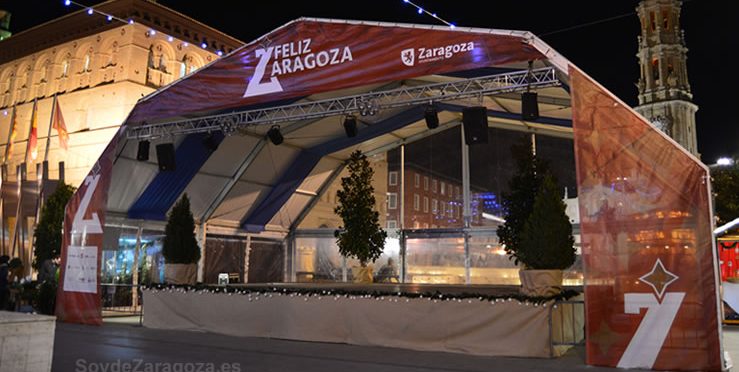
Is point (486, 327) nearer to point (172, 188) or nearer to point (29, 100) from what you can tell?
point (172, 188)

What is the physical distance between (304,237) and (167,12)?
8.93 m

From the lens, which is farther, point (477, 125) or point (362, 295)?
point (477, 125)

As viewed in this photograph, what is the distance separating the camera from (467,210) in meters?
14.0

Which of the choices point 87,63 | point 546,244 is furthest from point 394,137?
point 87,63

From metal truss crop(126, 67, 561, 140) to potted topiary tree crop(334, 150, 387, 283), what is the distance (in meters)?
4.14

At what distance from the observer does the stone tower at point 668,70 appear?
45.8 m

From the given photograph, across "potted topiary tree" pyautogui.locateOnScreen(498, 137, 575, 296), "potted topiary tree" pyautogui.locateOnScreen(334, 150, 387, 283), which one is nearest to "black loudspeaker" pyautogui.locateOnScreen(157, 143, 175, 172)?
"potted topiary tree" pyautogui.locateOnScreen(334, 150, 387, 283)

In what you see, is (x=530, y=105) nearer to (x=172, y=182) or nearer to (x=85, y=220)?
(x=85, y=220)

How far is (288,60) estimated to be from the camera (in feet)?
27.4

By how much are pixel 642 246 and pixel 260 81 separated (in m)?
5.69

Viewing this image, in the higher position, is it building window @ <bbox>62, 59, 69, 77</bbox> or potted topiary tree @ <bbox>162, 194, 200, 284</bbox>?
building window @ <bbox>62, 59, 69, 77</bbox>

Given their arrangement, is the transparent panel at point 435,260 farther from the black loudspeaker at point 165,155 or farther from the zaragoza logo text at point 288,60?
the zaragoza logo text at point 288,60

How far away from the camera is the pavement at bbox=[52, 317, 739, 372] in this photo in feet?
18.8

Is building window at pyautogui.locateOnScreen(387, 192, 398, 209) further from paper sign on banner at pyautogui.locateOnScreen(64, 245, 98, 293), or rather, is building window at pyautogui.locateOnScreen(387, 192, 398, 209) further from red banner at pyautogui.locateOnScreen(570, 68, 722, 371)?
red banner at pyautogui.locateOnScreen(570, 68, 722, 371)
